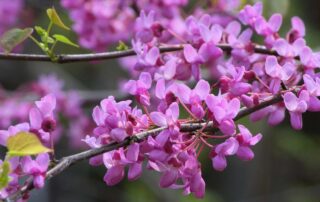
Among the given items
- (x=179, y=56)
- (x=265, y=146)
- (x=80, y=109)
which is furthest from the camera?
(x=265, y=146)

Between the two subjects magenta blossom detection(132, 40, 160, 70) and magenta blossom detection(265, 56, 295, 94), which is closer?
magenta blossom detection(265, 56, 295, 94)

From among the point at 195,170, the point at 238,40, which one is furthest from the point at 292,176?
the point at 195,170

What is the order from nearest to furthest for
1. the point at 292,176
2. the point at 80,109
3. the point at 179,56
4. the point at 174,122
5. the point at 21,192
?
the point at 21,192
the point at 174,122
the point at 179,56
the point at 80,109
the point at 292,176

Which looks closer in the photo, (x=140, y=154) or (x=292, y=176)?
(x=140, y=154)

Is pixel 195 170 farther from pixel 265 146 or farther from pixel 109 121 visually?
pixel 265 146

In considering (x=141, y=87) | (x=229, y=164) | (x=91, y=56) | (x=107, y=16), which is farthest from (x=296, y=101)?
(x=229, y=164)

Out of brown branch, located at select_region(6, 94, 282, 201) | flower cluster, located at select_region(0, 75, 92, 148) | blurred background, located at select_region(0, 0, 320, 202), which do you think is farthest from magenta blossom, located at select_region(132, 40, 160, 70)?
blurred background, located at select_region(0, 0, 320, 202)

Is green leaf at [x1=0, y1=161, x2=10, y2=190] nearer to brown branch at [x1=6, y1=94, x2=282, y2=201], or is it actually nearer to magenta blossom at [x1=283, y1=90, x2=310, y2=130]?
brown branch at [x1=6, y1=94, x2=282, y2=201]
